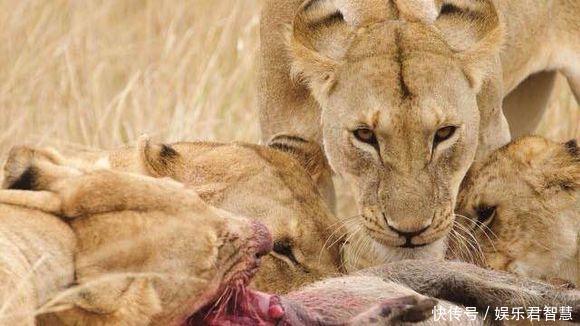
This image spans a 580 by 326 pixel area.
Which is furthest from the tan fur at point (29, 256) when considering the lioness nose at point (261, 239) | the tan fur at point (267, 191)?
the tan fur at point (267, 191)

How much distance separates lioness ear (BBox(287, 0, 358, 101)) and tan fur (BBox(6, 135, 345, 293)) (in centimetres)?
37

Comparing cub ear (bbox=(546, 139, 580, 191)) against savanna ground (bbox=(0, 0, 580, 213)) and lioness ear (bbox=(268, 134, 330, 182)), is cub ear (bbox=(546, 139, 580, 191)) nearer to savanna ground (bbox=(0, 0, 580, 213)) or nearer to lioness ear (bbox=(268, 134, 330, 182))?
lioness ear (bbox=(268, 134, 330, 182))

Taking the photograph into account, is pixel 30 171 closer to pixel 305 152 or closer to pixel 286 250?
pixel 286 250

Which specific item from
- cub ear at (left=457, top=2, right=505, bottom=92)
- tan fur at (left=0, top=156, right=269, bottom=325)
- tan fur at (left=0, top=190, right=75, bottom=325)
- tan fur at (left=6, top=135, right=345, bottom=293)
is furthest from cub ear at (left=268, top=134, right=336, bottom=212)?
tan fur at (left=0, top=190, right=75, bottom=325)

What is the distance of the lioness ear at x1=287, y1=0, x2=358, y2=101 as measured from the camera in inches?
193

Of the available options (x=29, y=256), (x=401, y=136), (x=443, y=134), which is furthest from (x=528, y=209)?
(x=29, y=256)

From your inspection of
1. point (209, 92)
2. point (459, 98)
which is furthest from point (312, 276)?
point (209, 92)

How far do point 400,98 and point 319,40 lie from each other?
56 cm

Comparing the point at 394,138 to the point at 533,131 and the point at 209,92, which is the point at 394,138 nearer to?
the point at 533,131

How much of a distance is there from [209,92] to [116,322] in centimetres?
419

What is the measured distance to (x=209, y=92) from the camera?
734cm

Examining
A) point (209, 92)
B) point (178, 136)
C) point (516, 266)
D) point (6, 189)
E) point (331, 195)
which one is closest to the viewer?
point (6, 189)

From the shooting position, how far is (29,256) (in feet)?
10.3

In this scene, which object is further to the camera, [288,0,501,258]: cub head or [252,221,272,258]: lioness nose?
[288,0,501,258]: cub head
